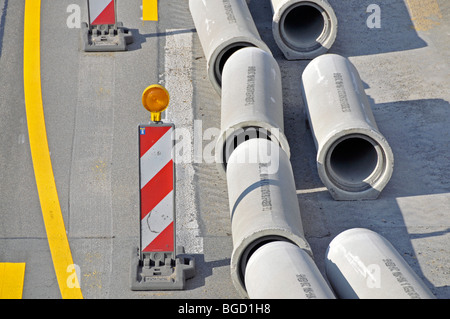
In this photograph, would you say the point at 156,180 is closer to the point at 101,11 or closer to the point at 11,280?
the point at 11,280

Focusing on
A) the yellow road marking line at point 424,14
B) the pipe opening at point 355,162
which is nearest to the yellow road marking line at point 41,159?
the pipe opening at point 355,162

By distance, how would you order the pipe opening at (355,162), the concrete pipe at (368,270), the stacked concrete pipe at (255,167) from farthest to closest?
the pipe opening at (355,162), the stacked concrete pipe at (255,167), the concrete pipe at (368,270)

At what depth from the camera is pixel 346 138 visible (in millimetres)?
9219

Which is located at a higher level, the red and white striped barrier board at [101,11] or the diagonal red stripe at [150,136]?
the red and white striped barrier board at [101,11]

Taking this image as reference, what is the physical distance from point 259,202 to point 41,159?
314cm

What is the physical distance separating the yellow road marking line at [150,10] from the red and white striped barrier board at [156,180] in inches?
227

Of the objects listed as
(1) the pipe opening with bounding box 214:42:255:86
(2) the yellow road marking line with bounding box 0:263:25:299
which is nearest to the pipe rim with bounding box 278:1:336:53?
(1) the pipe opening with bounding box 214:42:255:86

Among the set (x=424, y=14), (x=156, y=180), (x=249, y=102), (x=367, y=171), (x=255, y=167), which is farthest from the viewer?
(x=424, y=14)

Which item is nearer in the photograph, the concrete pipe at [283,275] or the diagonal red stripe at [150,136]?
the concrete pipe at [283,275]

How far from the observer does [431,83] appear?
11438mm

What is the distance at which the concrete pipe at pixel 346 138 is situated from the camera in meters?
9.11

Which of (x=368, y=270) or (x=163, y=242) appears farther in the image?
(x=163, y=242)

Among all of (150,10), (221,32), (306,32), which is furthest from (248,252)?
(150,10)

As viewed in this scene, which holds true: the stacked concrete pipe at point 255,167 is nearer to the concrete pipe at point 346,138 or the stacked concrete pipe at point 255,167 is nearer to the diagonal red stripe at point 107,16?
the concrete pipe at point 346,138
